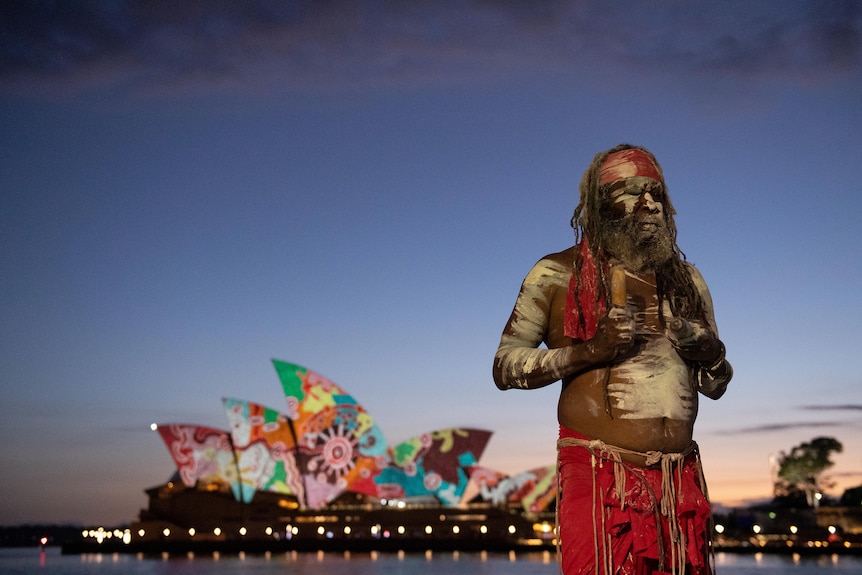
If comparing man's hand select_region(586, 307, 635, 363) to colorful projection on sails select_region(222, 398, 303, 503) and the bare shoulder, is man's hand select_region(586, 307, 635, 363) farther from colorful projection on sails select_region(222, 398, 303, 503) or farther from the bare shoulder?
colorful projection on sails select_region(222, 398, 303, 503)

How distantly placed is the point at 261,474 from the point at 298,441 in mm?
6155

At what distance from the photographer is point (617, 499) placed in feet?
8.52

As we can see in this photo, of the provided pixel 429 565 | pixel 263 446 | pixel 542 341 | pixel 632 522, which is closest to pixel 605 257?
pixel 542 341

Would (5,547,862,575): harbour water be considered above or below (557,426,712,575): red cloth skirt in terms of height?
below

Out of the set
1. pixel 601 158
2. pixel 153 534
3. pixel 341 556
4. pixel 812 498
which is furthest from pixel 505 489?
pixel 601 158

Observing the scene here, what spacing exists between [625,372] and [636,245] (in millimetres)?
342

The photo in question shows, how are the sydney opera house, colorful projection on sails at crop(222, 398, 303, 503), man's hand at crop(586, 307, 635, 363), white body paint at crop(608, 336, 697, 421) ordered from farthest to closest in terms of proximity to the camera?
colorful projection on sails at crop(222, 398, 303, 503) → the sydney opera house → white body paint at crop(608, 336, 697, 421) → man's hand at crop(586, 307, 635, 363)

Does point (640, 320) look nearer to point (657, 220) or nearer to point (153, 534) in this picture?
point (657, 220)

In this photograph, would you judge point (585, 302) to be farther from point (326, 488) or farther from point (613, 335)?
point (326, 488)

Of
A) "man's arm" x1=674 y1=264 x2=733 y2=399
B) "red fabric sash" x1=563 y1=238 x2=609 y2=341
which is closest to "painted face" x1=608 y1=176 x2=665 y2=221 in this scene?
"red fabric sash" x1=563 y1=238 x2=609 y2=341

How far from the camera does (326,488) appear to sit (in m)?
58.0

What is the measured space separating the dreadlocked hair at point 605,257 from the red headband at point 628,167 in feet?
0.05

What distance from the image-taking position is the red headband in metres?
2.79

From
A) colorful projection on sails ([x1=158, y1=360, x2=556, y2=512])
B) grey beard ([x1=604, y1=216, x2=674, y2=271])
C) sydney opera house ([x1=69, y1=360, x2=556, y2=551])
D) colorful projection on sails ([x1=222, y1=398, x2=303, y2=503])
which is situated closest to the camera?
grey beard ([x1=604, y1=216, x2=674, y2=271])
